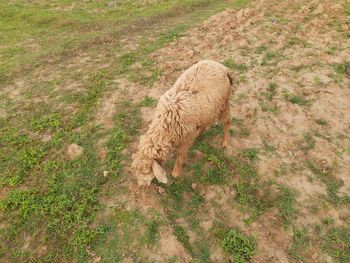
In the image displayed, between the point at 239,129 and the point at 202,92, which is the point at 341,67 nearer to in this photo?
the point at 239,129

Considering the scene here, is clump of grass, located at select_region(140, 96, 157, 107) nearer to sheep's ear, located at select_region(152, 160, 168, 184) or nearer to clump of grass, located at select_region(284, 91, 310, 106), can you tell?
sheep's ear, located at select_region(152, 160, 168, 184)

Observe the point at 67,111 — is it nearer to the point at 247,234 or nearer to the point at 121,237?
the point at 121,237

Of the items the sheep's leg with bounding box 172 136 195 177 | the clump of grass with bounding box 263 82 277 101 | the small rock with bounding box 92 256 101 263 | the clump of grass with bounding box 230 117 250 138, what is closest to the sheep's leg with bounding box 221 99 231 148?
the clump of grass with bounding box 230 117 250 138

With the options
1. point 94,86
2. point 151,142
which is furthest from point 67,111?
point 151,142

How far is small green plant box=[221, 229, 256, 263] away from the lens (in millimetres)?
4996

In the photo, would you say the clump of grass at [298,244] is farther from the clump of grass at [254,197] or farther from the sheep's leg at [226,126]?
the sheep's leg at [226,126]

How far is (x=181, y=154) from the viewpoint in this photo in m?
6.02

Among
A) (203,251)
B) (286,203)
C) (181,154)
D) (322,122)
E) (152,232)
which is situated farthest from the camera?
(322,122)

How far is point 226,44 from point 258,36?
4.49 ft

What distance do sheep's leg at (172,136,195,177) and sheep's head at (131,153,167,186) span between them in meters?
0.66

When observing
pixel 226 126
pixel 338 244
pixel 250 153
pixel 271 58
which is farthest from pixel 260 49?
pixel 338 244

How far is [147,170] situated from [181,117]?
119cm

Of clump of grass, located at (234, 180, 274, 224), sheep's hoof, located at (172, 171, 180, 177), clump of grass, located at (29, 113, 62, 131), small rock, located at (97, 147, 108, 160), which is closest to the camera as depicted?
clump of grass, located at (234, 180, 274, 224)

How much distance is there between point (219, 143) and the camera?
7.00 metres
